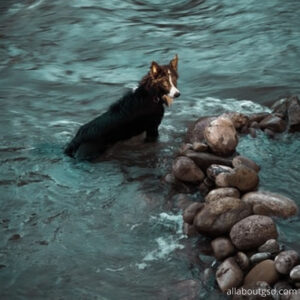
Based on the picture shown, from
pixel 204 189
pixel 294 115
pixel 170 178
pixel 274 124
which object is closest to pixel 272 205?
pixel 204 189

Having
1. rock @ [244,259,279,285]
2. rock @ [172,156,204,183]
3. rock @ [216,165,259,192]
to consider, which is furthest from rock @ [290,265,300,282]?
rock @ [172,156,204,183]

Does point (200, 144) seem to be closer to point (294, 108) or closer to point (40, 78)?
point (294, 108)

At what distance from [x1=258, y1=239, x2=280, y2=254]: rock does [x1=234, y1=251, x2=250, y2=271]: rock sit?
17cm

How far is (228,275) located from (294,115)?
10.4ft

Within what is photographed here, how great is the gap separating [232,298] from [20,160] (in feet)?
12.7

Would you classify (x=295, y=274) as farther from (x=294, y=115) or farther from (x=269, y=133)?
(x=294, y=115)

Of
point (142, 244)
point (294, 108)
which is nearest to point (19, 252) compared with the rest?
point (142, 244)

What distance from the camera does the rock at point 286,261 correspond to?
4082 millimetres

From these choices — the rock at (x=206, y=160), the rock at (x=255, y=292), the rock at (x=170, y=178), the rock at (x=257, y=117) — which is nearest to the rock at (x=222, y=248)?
the rock at (x=255, y=292)

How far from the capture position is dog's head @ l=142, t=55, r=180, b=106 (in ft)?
21.8

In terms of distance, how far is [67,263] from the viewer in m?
4.83

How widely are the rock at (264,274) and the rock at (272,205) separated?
2.59 feet

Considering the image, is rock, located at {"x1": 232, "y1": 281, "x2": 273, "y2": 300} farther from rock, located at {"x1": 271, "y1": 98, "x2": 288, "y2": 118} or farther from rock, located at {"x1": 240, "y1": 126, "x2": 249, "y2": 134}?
rock, located at {"x1": 271, "y1": 98, "x2": 288, "y2": 118}

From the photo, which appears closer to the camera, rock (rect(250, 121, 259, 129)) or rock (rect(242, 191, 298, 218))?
rock (rect(242, 191, 298, 218))
